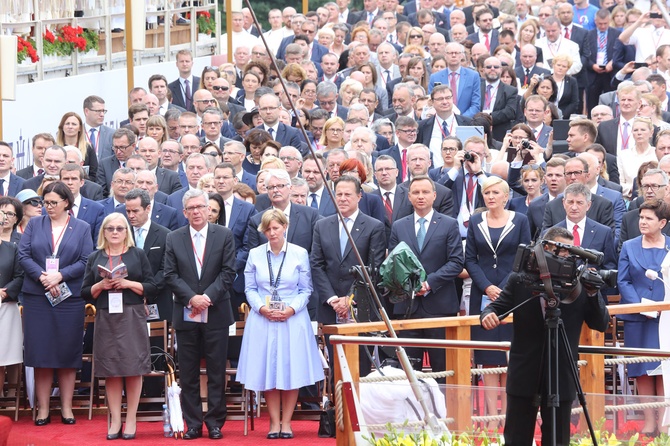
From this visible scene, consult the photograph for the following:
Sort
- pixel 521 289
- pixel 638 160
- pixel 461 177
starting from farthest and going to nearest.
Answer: pixel 638 160 → pixel 461 177 → pixel 521 289

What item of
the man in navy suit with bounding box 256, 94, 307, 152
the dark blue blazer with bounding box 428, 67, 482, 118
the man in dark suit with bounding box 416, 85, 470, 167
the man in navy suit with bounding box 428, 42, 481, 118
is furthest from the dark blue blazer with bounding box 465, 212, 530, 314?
the dark blue blazer with bounding box 428, 67, 482, 118

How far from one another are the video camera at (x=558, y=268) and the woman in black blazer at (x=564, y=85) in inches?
462

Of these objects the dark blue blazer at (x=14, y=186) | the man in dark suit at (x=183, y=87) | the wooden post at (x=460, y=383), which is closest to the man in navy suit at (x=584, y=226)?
the wooden post at (x=460, y=383)

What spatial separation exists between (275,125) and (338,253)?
440 centimetres

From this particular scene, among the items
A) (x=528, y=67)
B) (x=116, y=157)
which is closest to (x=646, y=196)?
(x=116, y=157)

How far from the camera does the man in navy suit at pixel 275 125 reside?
15680 mm

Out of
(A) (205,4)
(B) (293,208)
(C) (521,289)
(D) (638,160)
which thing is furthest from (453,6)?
(C) (521,289)

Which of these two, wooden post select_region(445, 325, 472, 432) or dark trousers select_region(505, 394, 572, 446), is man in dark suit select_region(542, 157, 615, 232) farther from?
dark trousers select_region(505, 394, 572, 446)

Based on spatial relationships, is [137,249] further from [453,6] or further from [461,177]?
[453,6]

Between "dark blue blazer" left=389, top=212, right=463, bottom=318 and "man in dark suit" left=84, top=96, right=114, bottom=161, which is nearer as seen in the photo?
"dark blue blazer" left=389, top=212, right=463, bottom=318

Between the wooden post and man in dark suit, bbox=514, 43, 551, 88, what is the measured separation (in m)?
10.3

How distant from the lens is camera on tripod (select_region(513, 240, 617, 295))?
7.29 metres

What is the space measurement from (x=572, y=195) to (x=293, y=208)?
7.75 feet

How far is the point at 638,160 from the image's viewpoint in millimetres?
13969
